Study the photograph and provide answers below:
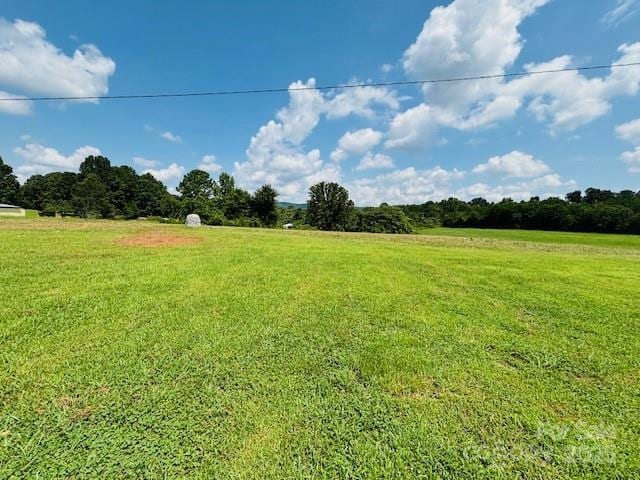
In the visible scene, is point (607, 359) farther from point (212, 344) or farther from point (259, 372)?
point (212, 344)

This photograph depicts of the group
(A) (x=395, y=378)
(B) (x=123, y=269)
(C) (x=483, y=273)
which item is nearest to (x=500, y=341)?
(A) (x=395, y=378)

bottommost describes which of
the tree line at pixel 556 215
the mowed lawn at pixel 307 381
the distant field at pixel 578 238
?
the distant field at pixel 578 238

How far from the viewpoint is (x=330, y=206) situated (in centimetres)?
5884

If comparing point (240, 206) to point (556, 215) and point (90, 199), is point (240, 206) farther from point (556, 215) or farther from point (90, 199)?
point (556, 215)

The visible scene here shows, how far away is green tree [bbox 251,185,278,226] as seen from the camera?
48.6 m

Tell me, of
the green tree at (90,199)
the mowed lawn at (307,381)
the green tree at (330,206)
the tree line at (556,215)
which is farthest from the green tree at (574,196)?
the green tree at (90,199)

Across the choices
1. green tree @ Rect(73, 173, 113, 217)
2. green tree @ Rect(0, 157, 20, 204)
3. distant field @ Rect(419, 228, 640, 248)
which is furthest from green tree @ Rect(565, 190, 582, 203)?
green tree @ Rect(0, 157, 20, 204)

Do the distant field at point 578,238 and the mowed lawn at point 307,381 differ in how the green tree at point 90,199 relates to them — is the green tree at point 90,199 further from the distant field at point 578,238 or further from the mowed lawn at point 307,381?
the distant field at point 578,238

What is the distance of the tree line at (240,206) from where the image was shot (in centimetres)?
5050

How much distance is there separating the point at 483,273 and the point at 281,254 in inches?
260

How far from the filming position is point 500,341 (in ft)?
13.8

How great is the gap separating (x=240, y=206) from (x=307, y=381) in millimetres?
49941

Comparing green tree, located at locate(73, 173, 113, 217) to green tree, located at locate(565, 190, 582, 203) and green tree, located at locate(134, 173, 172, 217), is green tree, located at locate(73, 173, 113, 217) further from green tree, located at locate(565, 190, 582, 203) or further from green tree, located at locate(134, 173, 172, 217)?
green tree, located at locate(565, 190, 582, 203)

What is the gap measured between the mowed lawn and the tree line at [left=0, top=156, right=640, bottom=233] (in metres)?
41.2
